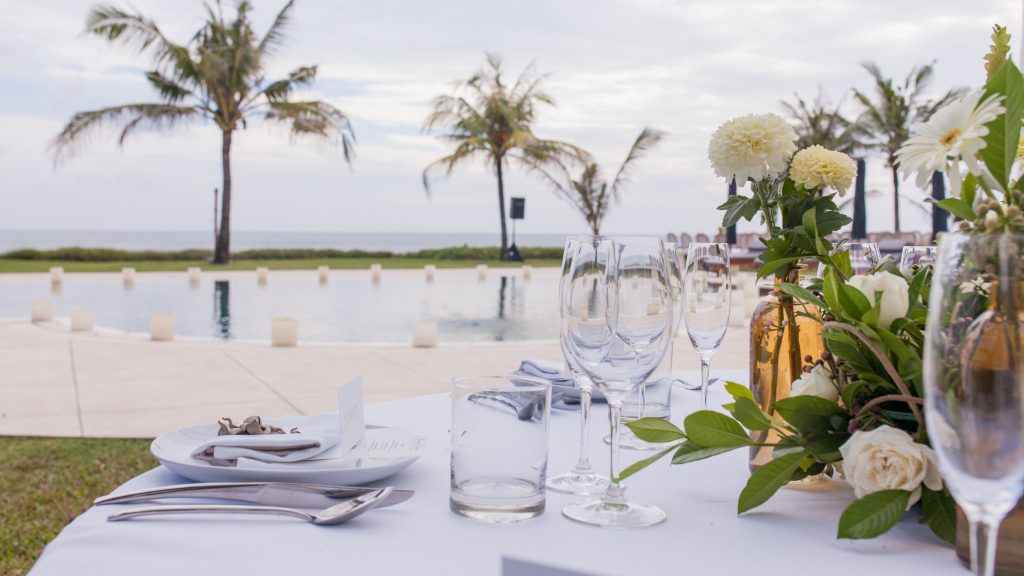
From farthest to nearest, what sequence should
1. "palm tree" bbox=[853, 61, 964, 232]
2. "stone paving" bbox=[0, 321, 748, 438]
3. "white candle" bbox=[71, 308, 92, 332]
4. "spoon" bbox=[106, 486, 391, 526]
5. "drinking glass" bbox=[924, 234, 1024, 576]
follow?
"palm tree" bbox=[853, 61, 964, 232]
"white candle" bbox=[71, 308, 92, 332]
"stone paving" bbox=[0, 321, 748, 438]
"spoon" bbox=[106, 486, 391, 526]
"drinking glass" bbox=[924, 234, 1024, 576]

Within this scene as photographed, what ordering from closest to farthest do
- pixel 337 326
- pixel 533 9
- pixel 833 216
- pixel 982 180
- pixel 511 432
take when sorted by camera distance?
1. pixel 982 180
2. pixel 511 432
3. pixel 833 216
4. pixel 337 326
5. pixel 533 9

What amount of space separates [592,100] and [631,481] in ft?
91.3

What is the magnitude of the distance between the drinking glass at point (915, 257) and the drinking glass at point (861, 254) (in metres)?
Result: 0.04

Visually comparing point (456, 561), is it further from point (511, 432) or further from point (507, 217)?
point (507, 217)

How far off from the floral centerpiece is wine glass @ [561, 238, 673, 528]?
7 cm

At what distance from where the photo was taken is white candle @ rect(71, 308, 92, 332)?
9.45m

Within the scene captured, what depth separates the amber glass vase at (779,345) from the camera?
51.4 inches

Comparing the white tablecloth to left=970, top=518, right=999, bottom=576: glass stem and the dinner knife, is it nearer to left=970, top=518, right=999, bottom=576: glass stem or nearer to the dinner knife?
the dinner knife

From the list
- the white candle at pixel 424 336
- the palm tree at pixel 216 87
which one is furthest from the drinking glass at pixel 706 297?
the palm tree at pixel 216 87

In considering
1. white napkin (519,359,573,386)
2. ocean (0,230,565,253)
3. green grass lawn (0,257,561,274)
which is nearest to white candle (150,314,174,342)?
white napkin (519,359,573,386)

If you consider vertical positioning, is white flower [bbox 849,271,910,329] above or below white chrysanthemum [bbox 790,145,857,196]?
below

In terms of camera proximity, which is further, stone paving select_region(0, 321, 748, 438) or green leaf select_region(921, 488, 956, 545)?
stone paving select_region(0, 321, 748, 438)

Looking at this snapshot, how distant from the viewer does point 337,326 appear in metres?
11.1

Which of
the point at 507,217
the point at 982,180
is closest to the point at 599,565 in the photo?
the point at 982,180
